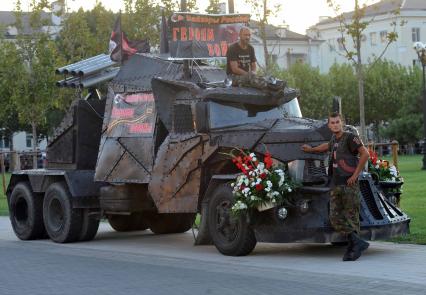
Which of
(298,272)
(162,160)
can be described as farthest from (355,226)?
(162,160)

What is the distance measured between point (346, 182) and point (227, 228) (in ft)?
6.59

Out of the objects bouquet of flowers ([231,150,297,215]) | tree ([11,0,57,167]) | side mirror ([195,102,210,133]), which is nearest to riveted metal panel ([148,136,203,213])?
side mirror ([195,102,210,133])

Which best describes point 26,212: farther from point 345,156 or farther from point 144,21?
point 144,21

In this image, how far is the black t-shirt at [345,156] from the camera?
11906mm

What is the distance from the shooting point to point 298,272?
11289 millimetres

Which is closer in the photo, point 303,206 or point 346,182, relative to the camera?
point 346,182

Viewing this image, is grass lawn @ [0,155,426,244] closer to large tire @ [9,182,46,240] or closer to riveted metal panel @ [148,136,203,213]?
riveted metal panel @ [148,136,203,213]

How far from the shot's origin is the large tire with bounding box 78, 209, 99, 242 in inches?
625

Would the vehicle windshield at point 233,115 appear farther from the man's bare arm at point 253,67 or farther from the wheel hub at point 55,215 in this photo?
the wheel hub at point 55,215

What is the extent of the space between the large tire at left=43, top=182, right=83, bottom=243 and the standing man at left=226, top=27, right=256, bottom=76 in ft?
12.5

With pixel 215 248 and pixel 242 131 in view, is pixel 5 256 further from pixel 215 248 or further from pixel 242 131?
pixel 242 131

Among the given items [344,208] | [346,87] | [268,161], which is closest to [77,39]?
[268,161]

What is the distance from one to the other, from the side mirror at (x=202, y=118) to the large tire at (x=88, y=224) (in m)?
3.32

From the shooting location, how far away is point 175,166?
13.8 m
